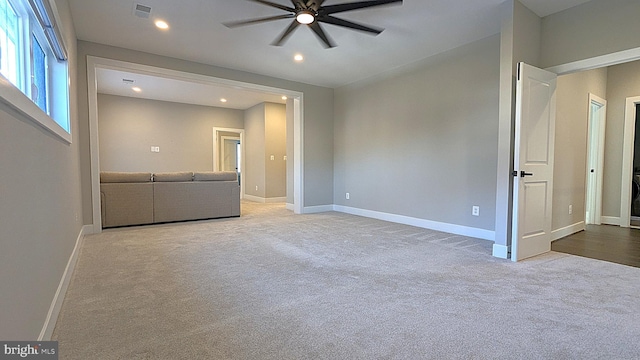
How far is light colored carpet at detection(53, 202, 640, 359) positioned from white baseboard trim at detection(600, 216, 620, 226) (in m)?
2.75

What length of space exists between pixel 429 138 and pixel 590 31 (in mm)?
2071

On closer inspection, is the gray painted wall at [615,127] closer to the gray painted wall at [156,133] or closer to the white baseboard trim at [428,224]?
the white baseboard trim at [428,224]

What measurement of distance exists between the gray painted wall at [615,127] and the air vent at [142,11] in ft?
21.7

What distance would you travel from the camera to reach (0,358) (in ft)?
3.04

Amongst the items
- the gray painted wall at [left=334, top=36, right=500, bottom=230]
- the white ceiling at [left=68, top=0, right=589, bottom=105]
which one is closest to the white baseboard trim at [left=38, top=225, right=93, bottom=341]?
the white ceiling at [left=68, top=0, right=589, bottom=105]

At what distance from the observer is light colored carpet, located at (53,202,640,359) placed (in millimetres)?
1532

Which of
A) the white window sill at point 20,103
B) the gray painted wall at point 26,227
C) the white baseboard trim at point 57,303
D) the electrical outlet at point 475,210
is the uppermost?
the white window sill at point 20,103

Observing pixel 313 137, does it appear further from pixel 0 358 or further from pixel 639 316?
pixel 0 358

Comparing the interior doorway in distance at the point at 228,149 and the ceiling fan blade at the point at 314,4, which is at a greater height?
the ceiling fan blade at the point at 314,4

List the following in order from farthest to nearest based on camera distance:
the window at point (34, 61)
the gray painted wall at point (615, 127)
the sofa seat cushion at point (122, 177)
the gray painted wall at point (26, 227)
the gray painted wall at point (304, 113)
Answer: the gray painted wall at point (615, 127)
the sofa seat cushion at point (122, 177)
the gray painted wall at point (304, 113)
the window at point (34, 61)
the gray painted wall at point (26, 227)

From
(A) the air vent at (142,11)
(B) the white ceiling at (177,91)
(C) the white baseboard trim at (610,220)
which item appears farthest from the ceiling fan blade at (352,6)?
(C) the white baseboard trim at (610,220)

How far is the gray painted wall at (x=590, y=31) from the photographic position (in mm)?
2746

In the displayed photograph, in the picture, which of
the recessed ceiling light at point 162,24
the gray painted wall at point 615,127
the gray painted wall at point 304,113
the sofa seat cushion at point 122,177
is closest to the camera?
the recessed ceiling light at point 162,24

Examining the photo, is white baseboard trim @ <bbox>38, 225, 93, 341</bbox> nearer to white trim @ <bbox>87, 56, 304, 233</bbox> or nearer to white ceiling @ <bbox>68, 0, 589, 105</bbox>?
white trim @ <bbox>87, 56, 304, 233</bbox>
